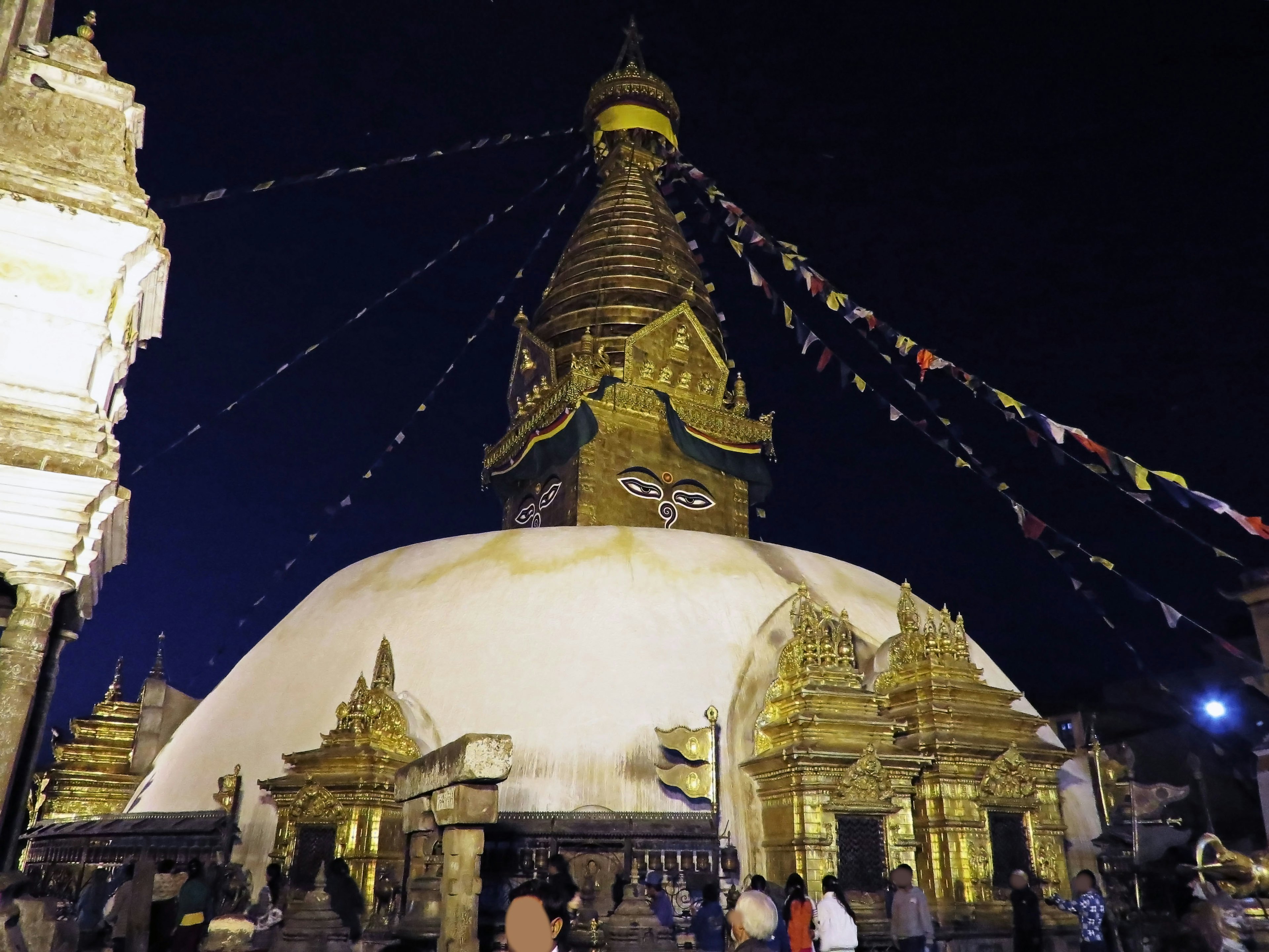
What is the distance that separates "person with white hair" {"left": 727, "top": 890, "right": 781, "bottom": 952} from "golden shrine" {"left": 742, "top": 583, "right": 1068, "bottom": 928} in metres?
6.06

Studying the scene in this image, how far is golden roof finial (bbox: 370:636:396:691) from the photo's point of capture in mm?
10438

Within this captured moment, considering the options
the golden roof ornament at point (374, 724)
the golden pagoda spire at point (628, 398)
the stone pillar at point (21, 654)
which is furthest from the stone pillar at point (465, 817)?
the golden pagoda spire at point (628, 398)

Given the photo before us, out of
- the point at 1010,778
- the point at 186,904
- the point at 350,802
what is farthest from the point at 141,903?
the point at 1010,778

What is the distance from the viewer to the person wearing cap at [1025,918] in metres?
7.55

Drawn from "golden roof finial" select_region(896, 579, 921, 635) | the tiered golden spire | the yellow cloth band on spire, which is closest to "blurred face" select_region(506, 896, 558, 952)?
the tiered golden spire

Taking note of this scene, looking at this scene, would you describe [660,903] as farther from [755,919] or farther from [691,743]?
[755,919]

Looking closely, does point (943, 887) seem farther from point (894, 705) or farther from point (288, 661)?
point (288, 661)

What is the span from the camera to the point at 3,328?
6.40 metres

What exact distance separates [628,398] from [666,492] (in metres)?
2.02

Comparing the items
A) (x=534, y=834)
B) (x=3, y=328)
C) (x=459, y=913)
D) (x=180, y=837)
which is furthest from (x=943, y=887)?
(x=3, y=328)

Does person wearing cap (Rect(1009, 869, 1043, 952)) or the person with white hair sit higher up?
the person with white hair

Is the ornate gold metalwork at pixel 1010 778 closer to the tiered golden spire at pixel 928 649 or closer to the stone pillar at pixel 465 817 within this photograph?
the tiered golden spire at pixel 928 649

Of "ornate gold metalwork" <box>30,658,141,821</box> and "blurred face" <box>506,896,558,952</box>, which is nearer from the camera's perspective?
"blurred face" <box>506,896,558,952</box>

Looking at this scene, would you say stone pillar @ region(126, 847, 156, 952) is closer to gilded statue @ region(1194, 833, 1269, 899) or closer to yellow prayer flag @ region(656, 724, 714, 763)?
yellow prayer flag @ region(656, 724, 714, 763)
